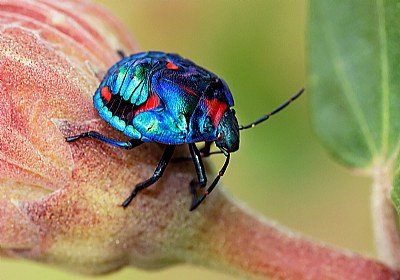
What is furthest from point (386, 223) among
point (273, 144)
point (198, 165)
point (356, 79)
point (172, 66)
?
point (273, 144)

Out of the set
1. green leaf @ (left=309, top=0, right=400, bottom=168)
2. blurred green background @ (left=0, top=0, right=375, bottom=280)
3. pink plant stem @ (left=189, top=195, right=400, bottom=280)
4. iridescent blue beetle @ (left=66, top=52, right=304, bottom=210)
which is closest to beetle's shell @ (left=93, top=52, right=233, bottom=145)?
iridescent blue beetle @ (left=66, top=52, right=304, bottom=210)

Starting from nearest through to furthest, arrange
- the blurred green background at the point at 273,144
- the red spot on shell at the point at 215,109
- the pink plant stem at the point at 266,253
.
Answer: the red spot on shell at the point at 215,109
the pink plant stem at the point at 266,253
the blurred green background at the point at 273,144

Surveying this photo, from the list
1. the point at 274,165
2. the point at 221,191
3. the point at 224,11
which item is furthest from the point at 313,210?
the point at 221,191

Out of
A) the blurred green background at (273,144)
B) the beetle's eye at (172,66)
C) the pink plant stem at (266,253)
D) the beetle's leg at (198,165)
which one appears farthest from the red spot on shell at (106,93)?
the blurred green background at (273,144)

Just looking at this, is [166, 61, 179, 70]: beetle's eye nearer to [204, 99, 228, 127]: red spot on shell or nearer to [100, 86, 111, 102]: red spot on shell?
[204, 99, 228, 127]: red spot on shell

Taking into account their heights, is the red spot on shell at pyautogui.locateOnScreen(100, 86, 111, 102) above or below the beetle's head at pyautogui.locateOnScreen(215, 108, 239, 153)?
above

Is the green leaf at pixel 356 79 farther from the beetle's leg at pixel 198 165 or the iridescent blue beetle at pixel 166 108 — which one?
the beetle's leg at pixel 198 165
